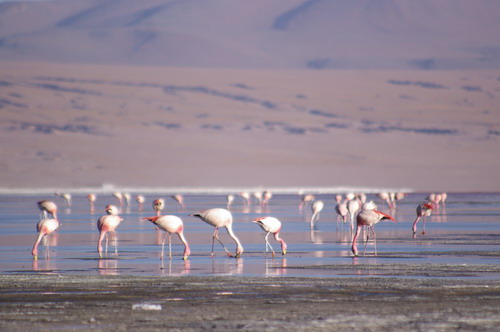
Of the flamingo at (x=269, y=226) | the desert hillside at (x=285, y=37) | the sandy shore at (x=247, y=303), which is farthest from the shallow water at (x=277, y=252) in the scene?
the desert hillside at (x=285, y=37)

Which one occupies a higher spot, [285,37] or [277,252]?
[285,37]

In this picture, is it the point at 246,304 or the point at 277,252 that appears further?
the point at 277,252

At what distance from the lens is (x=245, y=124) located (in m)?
123

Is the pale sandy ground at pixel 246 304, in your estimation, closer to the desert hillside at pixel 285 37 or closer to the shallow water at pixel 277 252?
the shallow water at pixel 277 252

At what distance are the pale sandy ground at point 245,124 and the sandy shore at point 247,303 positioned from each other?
71.5 m

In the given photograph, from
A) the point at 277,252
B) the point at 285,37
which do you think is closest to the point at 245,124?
the point at 285,37

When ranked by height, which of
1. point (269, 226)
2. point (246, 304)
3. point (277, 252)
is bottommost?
point (246, 304)

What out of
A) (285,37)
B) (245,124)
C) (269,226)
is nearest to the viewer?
(269,226)

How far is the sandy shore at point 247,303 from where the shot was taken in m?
11.0

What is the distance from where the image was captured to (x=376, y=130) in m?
122

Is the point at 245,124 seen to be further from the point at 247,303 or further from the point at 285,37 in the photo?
the point at 247,303

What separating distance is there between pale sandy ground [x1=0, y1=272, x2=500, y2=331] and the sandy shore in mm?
10

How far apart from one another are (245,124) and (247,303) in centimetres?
11083

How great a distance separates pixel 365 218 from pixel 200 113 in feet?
349
